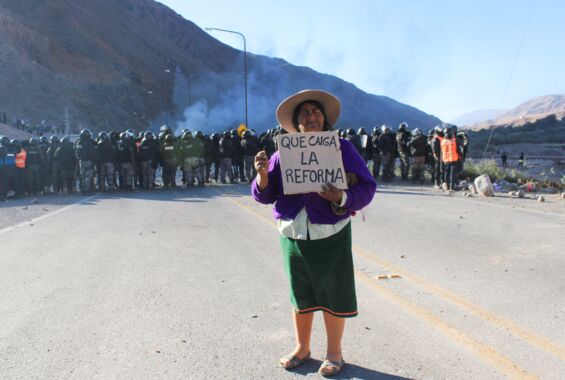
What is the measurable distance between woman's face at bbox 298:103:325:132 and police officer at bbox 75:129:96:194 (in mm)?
14920

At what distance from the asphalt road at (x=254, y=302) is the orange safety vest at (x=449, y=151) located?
190 inches

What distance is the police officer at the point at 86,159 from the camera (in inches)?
666

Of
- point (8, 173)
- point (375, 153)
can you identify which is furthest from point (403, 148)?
point (8, 173)

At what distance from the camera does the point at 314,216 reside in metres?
3.30

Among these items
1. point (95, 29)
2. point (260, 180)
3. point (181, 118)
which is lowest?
point (260, 180)

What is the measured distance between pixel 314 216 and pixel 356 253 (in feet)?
12.6

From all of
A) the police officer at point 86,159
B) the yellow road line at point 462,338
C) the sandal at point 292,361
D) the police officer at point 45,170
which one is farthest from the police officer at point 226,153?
the sandal at point 292,361

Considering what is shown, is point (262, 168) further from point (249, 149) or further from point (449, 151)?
point (249, 149)

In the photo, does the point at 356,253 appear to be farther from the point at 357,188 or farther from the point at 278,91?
the point at 278,91

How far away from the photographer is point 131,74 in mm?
78188

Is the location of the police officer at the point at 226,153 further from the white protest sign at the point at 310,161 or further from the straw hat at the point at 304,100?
the white protest sign at the point at 310,161

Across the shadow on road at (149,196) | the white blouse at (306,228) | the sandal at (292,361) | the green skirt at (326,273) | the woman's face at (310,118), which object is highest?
the woman's face at (310,118)

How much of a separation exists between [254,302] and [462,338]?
193 centimetres

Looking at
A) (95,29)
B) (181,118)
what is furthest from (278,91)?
(95,29)
